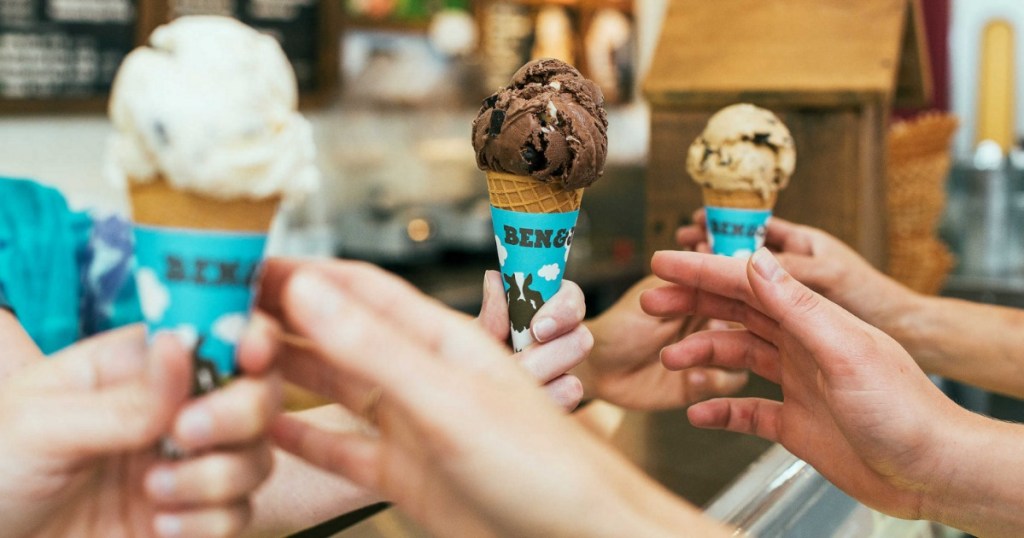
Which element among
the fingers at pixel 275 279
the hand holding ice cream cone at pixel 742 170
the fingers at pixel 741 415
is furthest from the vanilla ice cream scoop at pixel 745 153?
the fingers at pixel 275 279

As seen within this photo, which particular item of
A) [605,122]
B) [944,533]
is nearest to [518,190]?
[605,122]

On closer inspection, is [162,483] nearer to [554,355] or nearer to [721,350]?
[554,355]

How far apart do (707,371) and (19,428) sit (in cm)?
123

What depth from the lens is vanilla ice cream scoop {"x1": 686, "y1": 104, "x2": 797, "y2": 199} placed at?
61.9 inches

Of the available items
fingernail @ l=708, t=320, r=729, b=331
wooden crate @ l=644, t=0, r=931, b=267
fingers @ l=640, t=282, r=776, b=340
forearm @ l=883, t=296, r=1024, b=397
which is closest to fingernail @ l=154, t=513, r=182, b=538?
fingers @ l=640, t=282, r=776, b=340

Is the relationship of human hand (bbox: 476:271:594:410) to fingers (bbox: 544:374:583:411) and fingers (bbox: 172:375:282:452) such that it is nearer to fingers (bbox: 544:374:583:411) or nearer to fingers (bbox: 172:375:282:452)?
fingers (bbox: 544:374:583:411)

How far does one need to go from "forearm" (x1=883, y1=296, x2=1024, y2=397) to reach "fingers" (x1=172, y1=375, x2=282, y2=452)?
4.94ft

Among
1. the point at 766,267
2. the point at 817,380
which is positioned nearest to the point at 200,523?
the point at 766,267

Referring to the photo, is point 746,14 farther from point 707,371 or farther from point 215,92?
point 215,92

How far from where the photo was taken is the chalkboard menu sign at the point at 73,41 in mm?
3090

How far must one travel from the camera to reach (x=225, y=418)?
0.67 metres

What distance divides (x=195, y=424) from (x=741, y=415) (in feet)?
3.31

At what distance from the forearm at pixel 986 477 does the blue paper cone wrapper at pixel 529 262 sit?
0.59 metres

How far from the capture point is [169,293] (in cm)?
74
